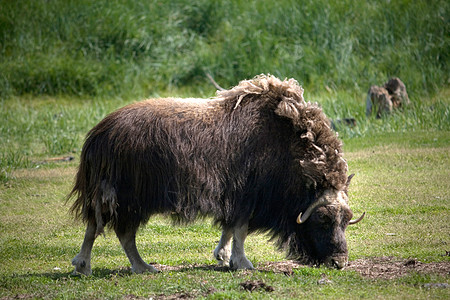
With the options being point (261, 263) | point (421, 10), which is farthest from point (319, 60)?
point (261, 263)

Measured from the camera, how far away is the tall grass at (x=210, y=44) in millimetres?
12727

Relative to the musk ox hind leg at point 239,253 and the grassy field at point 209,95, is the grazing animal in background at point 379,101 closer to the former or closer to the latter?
the grassy field at point 209,95

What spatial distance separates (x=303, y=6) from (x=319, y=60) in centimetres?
203

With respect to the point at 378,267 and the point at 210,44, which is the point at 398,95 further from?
the point at 378,267

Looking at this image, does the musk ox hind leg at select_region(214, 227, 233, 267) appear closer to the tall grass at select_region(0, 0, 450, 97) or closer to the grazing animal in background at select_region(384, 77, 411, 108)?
the grazing animal in background at select_region(384, 77, 411, 108)

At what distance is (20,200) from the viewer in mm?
7105

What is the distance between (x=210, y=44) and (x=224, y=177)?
1032 cm

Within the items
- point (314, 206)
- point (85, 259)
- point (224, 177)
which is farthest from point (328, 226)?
point (85, 259)

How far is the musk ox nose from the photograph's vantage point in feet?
15.4

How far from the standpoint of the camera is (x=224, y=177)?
477 centimetres

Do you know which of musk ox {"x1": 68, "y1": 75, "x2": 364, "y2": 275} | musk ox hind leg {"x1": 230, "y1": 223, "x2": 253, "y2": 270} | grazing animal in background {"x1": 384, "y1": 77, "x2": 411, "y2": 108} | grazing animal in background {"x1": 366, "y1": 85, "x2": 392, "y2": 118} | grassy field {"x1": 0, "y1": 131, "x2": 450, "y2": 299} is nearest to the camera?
grassy field {"x1": 0, "y1": 131, "x2": 450, "y2": 299}

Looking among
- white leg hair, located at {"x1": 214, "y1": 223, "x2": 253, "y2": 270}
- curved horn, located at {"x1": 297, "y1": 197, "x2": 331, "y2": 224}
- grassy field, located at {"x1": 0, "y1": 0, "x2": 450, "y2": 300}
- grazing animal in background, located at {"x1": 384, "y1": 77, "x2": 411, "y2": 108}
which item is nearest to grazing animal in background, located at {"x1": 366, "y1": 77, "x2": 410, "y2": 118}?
grazing animal in background, located at {"x1": 384, "y1": 77, "x2": 411, "y2": 108}

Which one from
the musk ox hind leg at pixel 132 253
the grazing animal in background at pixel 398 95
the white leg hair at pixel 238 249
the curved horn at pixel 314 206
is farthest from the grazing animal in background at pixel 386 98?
the musk ox hind leg at pixel 132 253

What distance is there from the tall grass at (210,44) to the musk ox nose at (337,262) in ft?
25.1
